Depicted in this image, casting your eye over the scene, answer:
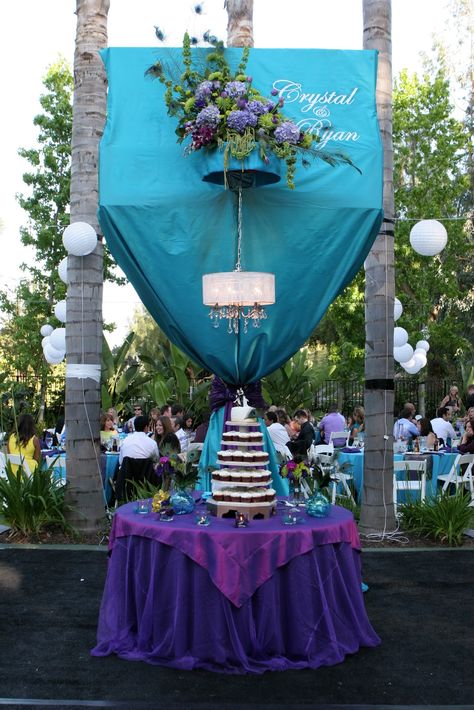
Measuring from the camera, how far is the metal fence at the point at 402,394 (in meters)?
22.8

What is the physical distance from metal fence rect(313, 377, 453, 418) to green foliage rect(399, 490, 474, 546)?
13227 millimetres

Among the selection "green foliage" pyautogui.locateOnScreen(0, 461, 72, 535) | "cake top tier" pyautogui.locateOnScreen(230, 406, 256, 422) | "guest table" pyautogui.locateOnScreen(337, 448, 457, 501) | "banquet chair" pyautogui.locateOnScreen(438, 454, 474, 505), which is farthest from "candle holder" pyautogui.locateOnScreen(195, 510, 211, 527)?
"guest table" pyautogui.locateOnScreen(337, 448, 457, 501)

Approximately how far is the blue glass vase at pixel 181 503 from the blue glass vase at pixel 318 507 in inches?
29.4

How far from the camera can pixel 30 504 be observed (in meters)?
Result: 8.20

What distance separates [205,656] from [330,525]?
40.8 inches

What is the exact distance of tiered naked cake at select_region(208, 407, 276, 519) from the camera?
5012 mm

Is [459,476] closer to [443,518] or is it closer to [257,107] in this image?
[443,518]

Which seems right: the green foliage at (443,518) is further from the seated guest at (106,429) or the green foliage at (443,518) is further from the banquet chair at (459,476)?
the seated guest at (106,429)

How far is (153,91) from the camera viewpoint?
6023 mm

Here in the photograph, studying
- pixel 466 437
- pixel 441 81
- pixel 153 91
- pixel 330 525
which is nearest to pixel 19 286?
pixel 441 81

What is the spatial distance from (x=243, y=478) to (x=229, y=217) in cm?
202

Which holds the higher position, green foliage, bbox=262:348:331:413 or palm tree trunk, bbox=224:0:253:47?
palm tree trunk, bbox=224:0:253:47

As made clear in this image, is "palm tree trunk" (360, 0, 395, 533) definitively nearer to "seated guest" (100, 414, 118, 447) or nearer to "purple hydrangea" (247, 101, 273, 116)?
"purple hydrangea" (247, 101, 273, 116)

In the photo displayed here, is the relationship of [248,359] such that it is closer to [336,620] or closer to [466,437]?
[336,620]
